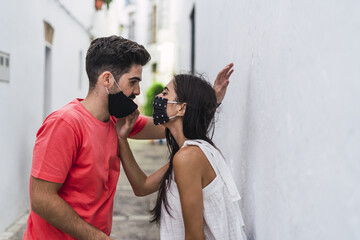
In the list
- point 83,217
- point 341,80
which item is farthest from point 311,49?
point 83,217

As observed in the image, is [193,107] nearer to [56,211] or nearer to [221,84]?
[221,84]

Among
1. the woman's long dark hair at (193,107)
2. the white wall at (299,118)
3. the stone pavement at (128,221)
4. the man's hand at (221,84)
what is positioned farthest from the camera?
the stone pavement at (128,221)

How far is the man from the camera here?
6.04 feet

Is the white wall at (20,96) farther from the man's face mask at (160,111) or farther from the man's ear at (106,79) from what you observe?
the man's face mask at (160,111)

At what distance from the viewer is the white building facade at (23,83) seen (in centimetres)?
426

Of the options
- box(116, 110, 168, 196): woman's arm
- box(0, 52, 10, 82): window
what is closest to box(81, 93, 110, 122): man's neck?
box(116, 110, 168, 196): woman's arm

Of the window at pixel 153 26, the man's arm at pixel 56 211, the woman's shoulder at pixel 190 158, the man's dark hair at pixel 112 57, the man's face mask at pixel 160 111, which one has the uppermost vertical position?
the window at pixel 153 26

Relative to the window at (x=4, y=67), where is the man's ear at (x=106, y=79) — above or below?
below

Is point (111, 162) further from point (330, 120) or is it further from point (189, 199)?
point (330, 120)

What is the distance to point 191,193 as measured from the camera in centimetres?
182

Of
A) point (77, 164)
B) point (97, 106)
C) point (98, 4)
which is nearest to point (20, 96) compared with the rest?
point (97, 106)

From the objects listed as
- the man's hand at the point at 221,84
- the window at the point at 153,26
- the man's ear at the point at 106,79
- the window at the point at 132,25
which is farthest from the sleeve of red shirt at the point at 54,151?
the window at the point at 132,25

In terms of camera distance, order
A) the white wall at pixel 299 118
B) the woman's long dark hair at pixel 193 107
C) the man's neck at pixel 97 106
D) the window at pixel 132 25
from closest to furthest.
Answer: the white wall at pixel 299 118, the woman's long dark hair at pixel 193 107, the man's neck at pixel 97 106, the window at pixel 132 25

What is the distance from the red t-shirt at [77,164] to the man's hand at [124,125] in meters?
0.08
